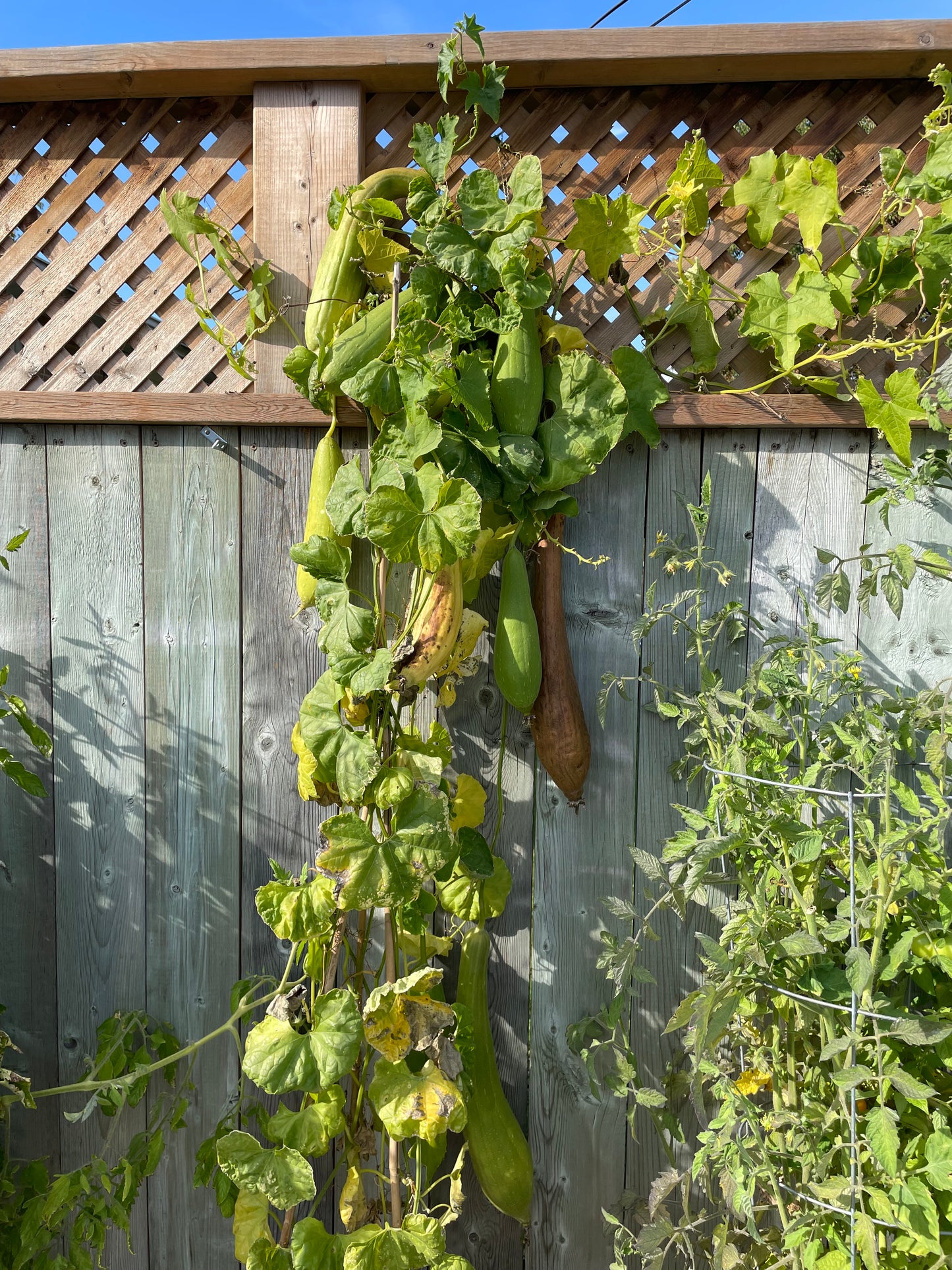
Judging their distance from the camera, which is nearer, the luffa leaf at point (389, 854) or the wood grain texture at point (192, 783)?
the luffa leaf at point (389, 854)

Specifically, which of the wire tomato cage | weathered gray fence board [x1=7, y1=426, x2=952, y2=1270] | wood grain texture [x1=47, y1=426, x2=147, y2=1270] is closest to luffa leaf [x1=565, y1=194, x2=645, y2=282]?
weathered gray fence board [x1=7, y1=426, x2=952, y2=1270]

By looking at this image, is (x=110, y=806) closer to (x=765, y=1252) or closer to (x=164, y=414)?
(x=164, y=414)

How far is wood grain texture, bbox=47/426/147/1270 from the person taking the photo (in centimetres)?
157

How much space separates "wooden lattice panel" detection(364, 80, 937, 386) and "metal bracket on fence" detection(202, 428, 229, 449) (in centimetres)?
57

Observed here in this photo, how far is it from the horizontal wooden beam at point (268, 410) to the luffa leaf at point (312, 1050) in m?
0.91

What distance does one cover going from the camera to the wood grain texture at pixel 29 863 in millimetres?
1585

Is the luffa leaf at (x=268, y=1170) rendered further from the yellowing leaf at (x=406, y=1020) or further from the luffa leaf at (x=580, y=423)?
the luffa leaf at (x=580, y=423)

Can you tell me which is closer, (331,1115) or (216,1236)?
(331,1115)

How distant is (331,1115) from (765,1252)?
0.65m

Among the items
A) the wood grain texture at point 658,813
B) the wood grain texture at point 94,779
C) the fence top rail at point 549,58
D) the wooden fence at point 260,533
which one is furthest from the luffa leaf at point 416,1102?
the fence top rail at point 549,58

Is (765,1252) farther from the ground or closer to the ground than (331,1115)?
closer to the ground

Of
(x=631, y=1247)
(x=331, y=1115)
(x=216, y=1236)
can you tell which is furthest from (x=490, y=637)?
(x=216, y=1236)

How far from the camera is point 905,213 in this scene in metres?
1.34

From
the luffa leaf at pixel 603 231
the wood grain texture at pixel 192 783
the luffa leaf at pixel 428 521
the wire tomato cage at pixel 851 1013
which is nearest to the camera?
the wire tomato cage at pixel 851 1013
